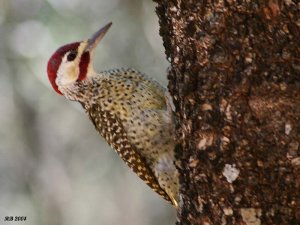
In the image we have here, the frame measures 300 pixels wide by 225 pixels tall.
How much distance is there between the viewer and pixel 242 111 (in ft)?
8.93

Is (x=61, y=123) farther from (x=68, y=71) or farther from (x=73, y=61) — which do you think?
(x=73, y=61)

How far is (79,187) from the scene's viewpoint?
12.0 meters

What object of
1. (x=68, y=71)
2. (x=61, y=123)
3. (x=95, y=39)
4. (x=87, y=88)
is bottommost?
(x=87, y=88)

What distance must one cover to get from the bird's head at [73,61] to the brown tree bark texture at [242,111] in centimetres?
153

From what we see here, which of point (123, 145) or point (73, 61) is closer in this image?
point (123, 145)

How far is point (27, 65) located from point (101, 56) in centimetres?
112

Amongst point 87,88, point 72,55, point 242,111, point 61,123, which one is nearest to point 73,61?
point 72,55

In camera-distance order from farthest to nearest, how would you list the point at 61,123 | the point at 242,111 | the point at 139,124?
the point at 61,123 < the point at 139,124 < the point at 242,111

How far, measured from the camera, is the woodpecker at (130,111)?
4.04 metres

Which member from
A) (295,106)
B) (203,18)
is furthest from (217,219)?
(203,18)

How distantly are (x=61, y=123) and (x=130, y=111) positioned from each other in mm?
7793

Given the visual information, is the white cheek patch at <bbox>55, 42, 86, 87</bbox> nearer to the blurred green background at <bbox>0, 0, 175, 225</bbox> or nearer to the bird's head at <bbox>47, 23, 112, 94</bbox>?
the bird's head at <bbox>47, 23, 112, 94</bbox>

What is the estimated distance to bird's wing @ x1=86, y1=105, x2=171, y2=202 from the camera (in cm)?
415

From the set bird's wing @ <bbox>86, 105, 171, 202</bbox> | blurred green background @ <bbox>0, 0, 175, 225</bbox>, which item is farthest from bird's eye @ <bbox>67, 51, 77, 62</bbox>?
blurred green background @ <bbox>0, 0, 175, 225</bbox>
